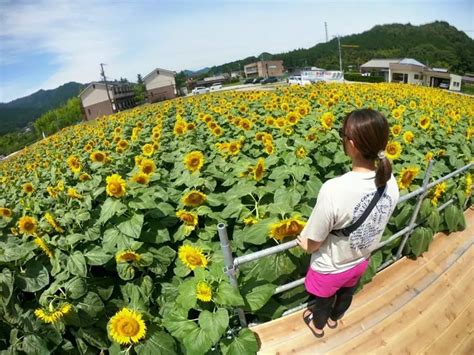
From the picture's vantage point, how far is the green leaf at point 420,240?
2807 millimetres

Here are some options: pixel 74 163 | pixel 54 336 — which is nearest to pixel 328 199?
pixel 54 336

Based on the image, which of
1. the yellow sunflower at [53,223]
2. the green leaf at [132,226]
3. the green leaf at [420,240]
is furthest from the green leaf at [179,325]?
the green leaf at [420,240]

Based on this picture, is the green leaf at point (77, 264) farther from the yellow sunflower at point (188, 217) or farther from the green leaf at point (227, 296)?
the green leaf at point (227, 296)

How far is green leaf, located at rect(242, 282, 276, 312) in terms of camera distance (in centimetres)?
191

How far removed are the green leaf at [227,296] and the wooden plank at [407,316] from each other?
38.1 inches

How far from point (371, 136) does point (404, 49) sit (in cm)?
13370

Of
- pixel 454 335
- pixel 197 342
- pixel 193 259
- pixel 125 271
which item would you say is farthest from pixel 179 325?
pixel 454 335

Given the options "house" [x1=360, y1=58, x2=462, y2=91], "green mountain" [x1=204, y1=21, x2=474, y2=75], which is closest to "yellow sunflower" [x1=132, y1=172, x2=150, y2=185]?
"house" [x1=360, y1=58, x2=462, y2=91]

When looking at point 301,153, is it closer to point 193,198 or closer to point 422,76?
point 193,198

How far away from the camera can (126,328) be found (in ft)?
5.90

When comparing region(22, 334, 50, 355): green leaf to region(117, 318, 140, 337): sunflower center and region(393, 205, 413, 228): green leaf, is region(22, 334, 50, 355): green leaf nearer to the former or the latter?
region(117, 318, 140, 337): sunflower center

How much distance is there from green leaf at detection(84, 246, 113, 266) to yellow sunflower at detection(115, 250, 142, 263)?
5.5 inches

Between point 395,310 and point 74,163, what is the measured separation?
4020mm

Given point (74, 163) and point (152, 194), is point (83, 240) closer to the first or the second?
point (152, 194)
